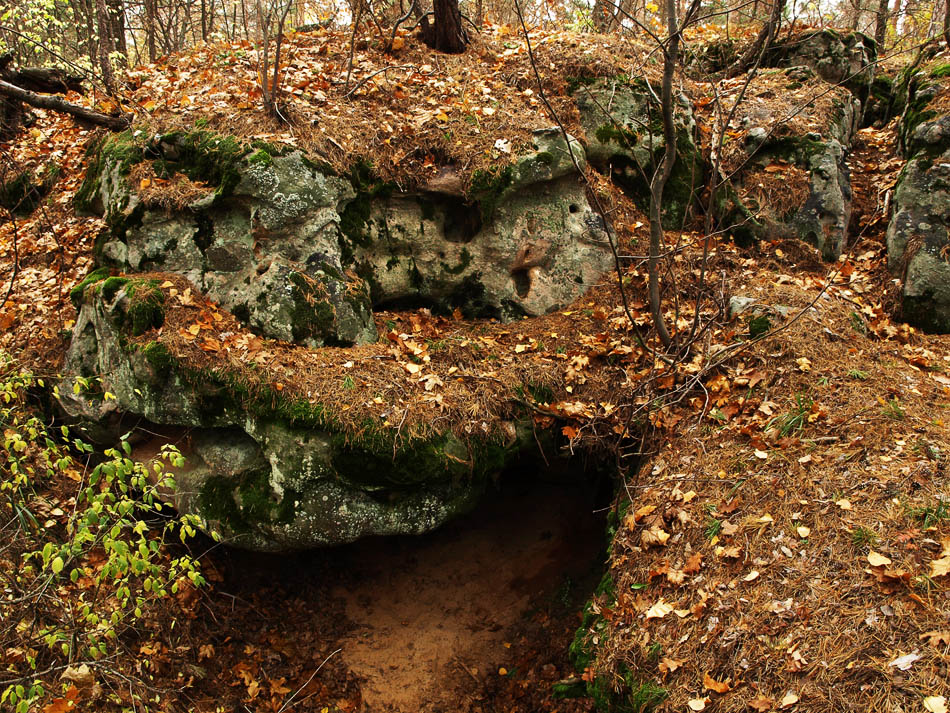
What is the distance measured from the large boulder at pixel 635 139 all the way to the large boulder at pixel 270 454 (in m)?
4.06

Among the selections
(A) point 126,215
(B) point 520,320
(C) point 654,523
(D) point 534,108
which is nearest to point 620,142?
(D) point 534,108

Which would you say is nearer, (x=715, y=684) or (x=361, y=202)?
(x=715, y=684)

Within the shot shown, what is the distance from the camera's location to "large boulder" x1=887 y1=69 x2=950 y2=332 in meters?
6.73

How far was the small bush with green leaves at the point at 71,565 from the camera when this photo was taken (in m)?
3.61

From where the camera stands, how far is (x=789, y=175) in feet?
26.1

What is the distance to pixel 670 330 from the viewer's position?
6.39m

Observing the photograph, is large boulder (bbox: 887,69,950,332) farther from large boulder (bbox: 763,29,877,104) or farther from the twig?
the twig

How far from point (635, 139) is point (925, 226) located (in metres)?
3.48

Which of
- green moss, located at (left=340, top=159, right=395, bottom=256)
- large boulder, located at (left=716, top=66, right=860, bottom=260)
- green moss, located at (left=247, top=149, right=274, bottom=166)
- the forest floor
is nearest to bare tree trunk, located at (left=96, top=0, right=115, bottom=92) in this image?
the forest floor

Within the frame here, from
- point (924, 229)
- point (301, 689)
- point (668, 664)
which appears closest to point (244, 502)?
point (301, 689)

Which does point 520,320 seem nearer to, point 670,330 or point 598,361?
point 598,361

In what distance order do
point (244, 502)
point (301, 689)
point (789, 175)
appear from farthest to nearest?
point (789, 175), point (301, 689), point (244, 502)

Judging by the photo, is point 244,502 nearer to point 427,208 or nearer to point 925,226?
point 427,208

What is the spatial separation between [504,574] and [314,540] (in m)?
2.45
